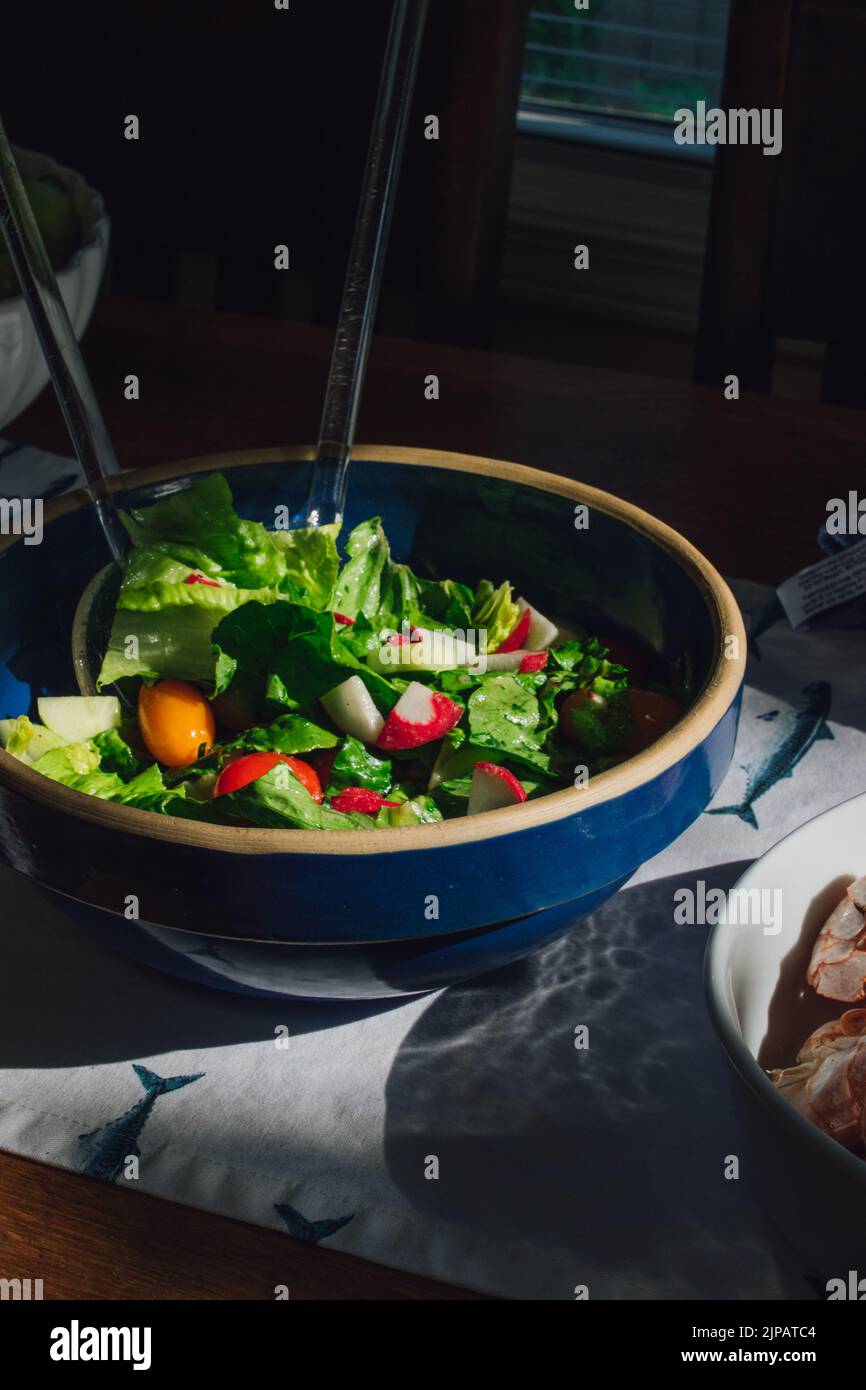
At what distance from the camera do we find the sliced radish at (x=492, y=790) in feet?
1.78

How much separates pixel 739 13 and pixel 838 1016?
94 cm

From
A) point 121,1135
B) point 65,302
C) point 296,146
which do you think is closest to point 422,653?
point 121,1135

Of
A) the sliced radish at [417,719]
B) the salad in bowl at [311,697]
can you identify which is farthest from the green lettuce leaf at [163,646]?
the sliced radish at [417,719]

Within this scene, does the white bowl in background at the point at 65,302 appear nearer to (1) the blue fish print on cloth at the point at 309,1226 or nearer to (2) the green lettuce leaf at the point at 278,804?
(2) the green lettuce leaf at the point at 278,804

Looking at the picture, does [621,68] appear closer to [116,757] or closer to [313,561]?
[313,561]

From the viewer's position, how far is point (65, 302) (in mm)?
923

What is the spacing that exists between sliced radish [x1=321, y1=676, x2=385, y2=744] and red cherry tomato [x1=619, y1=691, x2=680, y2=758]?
0.11 m

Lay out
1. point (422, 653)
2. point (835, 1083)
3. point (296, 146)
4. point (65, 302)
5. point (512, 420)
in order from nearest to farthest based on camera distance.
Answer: point (835, 1083) < point (422, 653) < point (65, 302) < point (512, 420) < point (296, 146)

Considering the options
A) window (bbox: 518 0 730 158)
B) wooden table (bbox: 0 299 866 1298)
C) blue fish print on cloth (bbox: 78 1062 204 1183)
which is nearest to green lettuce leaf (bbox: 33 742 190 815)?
blue fish print on cloth (bbox: 78 1062 204 1183)

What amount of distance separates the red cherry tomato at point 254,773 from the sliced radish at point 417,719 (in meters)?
0.05

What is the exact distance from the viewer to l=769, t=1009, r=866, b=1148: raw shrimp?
1.40 ft

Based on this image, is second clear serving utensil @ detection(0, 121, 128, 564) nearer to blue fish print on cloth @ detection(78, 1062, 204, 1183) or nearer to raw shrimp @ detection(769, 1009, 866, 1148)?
blue fish print on cloth @ detection(78, 1062, 204, 1183)

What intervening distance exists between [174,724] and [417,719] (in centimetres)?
11

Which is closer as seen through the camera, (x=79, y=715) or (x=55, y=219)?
(x=79, y=715)
